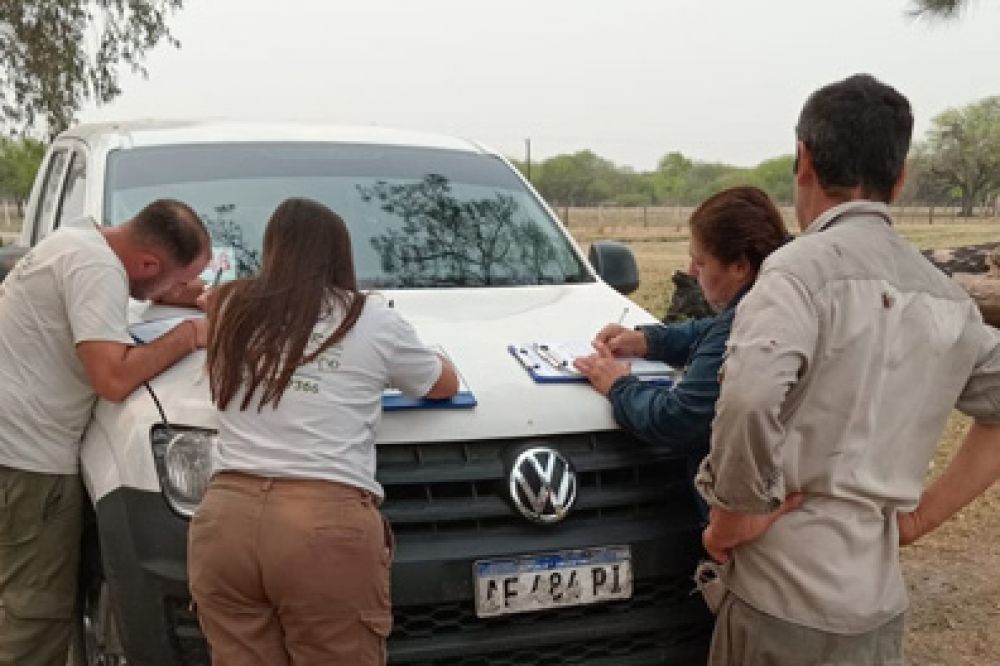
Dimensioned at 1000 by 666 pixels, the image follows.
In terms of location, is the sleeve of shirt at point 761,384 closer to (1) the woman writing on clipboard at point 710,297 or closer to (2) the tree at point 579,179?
(1) the woman writing on clipboard at point 710,297

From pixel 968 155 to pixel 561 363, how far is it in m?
82.3

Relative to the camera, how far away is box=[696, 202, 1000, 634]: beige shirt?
205 cm

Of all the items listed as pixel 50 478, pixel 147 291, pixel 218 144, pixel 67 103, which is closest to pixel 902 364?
pixel 147 291

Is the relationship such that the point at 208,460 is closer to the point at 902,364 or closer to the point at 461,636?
the point at 461,636

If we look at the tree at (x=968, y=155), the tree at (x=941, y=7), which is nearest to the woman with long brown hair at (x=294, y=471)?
the tree at (x=941, y=7)

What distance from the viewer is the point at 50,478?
316 cm

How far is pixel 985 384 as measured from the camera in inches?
92.0

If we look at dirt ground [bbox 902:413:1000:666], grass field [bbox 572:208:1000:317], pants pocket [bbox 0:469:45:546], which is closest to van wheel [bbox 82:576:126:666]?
pants pocket [bbox 0:469:45:546]

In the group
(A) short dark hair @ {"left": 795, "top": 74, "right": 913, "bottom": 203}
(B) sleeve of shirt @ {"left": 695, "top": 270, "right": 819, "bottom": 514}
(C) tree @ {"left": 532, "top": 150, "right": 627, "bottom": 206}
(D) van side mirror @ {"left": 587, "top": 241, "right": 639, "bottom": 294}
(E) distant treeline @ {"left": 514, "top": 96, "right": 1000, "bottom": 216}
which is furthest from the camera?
(C) tree @ {"left": 532, "top": 150, "right": 627, "bottom": 206}

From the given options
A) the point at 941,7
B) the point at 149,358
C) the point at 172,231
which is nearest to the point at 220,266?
the point at 172,231

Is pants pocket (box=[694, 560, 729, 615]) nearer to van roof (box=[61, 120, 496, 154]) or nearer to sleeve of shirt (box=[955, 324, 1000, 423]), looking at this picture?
sleeve of shirt (box=[955, 324, 1000, 423])

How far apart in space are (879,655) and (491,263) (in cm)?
220

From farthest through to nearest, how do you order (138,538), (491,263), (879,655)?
1. (491,263)
2. (138,538)
3. (879,655)

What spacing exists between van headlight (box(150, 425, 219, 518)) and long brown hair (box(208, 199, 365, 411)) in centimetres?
24
